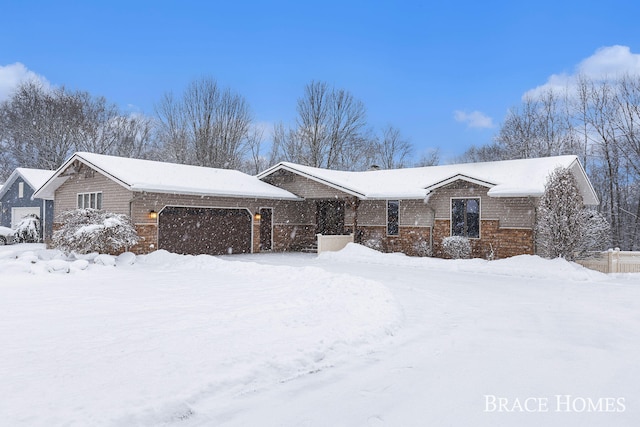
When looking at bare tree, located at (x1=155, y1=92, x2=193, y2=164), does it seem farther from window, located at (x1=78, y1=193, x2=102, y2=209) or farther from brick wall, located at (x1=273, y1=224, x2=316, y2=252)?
window, located at (x1=78, y1=193, x2=102, y2=209)

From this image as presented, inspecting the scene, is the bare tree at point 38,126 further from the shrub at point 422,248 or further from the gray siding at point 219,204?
the shrub at point 422,248

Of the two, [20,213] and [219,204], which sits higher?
[219,204]

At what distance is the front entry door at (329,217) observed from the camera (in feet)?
72.1

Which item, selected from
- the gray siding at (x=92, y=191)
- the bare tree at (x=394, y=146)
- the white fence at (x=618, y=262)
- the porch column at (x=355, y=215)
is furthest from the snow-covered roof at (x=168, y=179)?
the bare tree at (x=394, y=146)

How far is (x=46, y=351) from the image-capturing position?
5.02 meters

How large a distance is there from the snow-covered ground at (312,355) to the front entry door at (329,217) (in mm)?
11474

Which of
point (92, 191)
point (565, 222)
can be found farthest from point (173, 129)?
point (565, 222)

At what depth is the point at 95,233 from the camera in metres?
14.5

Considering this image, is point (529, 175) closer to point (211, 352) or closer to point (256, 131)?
point (211, 352)

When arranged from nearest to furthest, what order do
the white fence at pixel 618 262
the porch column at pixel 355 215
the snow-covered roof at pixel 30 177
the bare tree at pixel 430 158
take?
the white fence at pixel 618 262
the porch column at pixel 355 215
the snow-covered roof at pixel 30 177
the bare tree at pixel 430 158

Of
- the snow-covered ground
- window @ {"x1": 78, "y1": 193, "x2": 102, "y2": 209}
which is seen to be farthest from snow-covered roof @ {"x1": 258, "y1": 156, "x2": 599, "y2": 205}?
window @ {"x1": 78, "y1": 193, "x2": 102, "y2": 209}

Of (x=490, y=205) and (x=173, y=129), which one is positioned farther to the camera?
(x=173, y=129)

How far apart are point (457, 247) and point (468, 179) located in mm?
2592

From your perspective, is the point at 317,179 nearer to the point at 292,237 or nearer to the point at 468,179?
the point at 292,237
